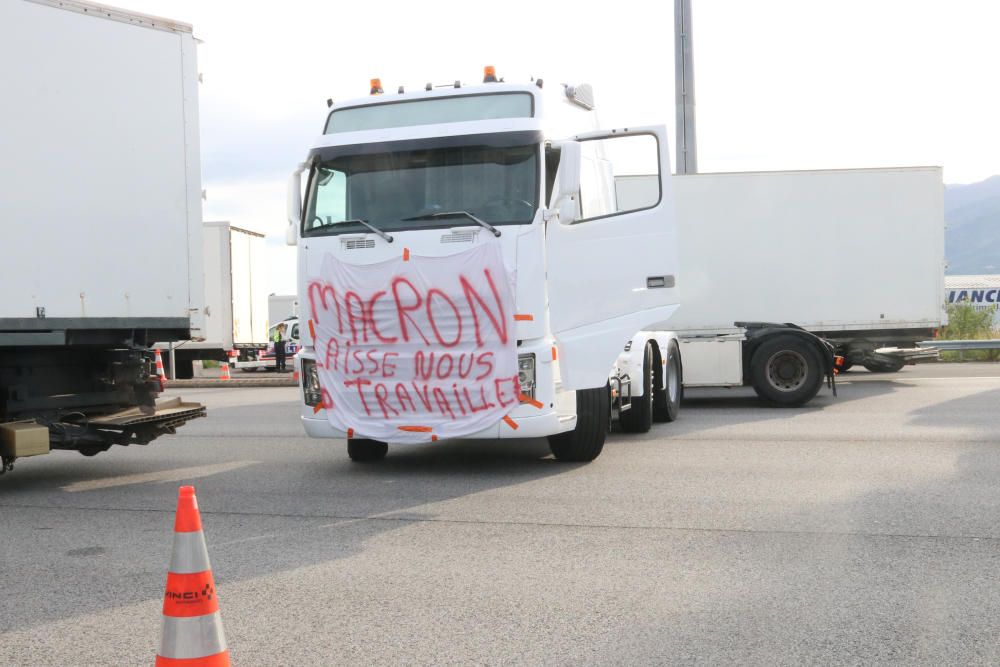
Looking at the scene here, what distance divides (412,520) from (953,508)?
376cm

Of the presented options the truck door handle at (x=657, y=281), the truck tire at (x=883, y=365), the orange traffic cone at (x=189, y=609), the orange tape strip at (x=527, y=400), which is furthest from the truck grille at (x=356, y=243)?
the truck tire at (x=883, y=365)

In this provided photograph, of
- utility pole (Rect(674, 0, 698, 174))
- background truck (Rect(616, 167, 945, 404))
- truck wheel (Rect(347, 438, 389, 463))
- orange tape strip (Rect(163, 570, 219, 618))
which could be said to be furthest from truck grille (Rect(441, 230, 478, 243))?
utility pole (Rect(674, 0, 698, 174))

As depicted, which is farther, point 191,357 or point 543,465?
point 191,357

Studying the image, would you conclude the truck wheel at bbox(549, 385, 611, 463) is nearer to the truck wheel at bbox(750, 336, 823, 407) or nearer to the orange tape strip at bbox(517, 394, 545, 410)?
the orange tape strip at bbox(517, 394, 545, 410)

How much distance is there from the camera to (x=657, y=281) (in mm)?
9555

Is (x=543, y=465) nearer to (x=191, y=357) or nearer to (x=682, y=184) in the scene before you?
(x=682, y=184)

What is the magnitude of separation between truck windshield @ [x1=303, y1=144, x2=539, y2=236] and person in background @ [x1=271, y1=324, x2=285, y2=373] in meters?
22.8

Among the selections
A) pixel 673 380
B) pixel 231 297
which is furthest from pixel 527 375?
pixel 231 297

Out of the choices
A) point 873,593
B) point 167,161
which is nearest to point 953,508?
point 873,593

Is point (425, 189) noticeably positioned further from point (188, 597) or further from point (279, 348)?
point (279, 348)

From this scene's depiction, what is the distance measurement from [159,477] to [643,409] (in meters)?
5.47

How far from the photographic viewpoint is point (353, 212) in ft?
30.5

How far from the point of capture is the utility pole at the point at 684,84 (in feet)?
85.6

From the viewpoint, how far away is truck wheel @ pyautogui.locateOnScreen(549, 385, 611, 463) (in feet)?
31.6
